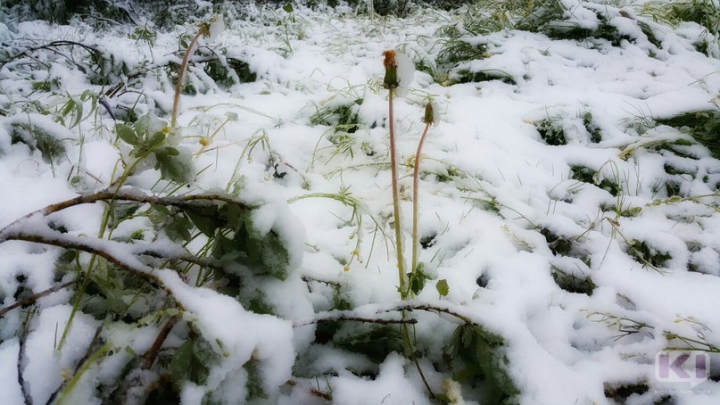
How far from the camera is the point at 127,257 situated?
0.69 meters

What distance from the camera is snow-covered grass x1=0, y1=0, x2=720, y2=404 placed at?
0.69 metres

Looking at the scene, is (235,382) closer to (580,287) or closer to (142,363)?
(142,363)

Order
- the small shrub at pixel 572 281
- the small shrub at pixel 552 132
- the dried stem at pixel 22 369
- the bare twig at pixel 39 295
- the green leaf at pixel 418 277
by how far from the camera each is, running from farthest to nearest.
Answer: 1. the small shrub at pixel 552 132
2. the small shrub at pixel 572 281
3. the green leaf at pixel 418 277
4. the bare twig at pixel 39 295
5. the dried stem at pixel 22 369

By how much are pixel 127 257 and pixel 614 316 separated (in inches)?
40.8

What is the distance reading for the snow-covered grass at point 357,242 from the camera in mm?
686

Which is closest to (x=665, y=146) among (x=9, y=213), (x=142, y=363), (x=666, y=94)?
(x=666, y=94)

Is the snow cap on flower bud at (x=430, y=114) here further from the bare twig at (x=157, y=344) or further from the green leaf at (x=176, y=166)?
the bare twig at (x=157, y=344)

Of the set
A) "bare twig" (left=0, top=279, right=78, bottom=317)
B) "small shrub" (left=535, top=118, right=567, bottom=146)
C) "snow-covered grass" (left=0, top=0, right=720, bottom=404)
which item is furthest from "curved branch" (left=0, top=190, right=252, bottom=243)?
"small shrub" (left=535, top=118, right=567, bottom=146)

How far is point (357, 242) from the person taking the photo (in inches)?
38.8

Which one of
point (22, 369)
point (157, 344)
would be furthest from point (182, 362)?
point (22, 369)

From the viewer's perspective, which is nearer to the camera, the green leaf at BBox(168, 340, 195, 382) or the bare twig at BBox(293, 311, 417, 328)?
the green leaf at BBox(168, 340, 195, 382)

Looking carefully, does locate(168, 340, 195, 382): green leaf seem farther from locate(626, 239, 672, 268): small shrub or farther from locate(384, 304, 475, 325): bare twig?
locate(626, 239, 672, 268): small shrub

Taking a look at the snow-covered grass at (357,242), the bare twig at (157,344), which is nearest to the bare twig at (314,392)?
the snow-covered grass at (357,242)

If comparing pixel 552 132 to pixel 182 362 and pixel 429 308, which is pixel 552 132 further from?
pixel 182 362
